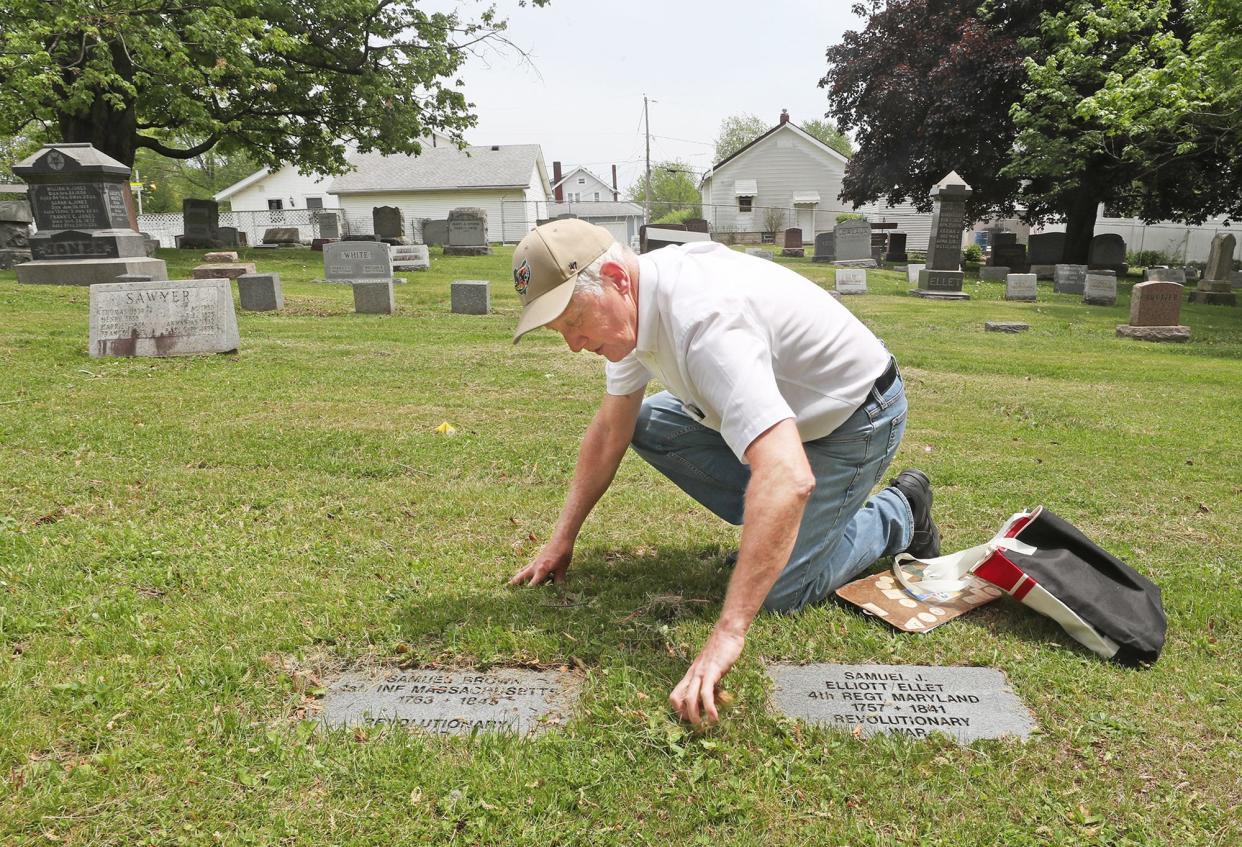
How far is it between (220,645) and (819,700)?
2023 mm

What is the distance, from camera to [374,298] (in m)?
13.2

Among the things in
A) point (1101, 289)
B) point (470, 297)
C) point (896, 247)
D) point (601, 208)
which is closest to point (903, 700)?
point (470, 297)

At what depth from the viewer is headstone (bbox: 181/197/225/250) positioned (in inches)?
1040

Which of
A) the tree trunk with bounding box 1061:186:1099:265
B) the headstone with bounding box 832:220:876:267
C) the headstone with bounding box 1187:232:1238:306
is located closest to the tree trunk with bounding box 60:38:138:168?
the headstone with bounding box 832:220:876:267

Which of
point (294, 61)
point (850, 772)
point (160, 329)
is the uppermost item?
point (294, 61)

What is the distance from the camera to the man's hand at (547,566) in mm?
3340

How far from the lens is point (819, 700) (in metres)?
2.64

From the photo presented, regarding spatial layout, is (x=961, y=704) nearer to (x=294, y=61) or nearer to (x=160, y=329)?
(x=160, y=329)

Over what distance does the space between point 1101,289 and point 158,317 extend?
18870 mm

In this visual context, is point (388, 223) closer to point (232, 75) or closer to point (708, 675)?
point (232, 75)

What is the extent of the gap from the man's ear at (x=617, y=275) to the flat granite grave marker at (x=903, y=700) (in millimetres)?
1371

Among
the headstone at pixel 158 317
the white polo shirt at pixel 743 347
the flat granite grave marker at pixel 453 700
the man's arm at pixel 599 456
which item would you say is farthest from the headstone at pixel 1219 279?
the flat granite grave marker at pixel 453 700

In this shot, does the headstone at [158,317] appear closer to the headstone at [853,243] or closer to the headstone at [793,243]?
the headstone at [853,243]

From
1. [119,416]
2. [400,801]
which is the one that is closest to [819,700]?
[400,801]
